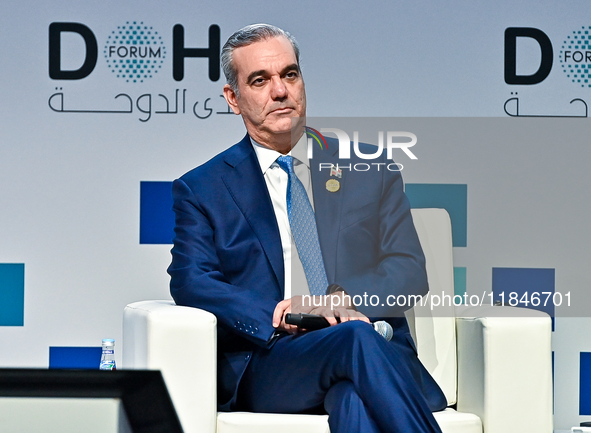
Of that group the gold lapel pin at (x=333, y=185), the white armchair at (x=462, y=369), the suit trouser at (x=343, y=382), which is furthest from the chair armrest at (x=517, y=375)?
the gold lapel pin at (x=333, y=185)

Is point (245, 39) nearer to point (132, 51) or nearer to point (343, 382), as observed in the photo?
point (132, 51)

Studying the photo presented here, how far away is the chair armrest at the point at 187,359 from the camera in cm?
176

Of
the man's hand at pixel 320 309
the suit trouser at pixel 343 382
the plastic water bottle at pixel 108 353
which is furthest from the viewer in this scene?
the plastic water bottle at pixel 108 353

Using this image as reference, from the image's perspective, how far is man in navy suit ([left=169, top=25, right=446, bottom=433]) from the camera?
1645 millimetres

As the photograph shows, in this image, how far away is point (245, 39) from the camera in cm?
221

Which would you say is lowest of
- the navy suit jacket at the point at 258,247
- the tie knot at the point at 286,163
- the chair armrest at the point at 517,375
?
the chair armrest at the point at 517,375

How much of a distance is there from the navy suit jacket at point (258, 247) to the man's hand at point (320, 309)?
0.11 feet

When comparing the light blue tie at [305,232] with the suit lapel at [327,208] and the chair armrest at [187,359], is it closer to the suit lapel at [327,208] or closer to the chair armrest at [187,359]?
the suit lapel at [327,208]

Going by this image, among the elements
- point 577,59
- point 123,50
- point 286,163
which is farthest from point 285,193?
point 577,59

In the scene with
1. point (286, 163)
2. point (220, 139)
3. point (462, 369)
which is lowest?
point (462, 369)

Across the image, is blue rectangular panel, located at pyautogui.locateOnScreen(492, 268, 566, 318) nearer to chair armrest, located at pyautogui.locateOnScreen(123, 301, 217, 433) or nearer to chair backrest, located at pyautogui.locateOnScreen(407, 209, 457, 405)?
chair backrest, located at pyautogui.locateOnScreen(407, 209, 457, 405)

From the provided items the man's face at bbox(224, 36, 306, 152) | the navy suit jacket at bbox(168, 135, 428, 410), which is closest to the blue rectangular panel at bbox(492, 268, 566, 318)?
the navy suit jacket at bbox(168, 135, 428, 410)

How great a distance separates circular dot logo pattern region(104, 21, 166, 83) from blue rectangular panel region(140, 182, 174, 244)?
44cm

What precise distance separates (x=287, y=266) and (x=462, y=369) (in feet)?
1.95
